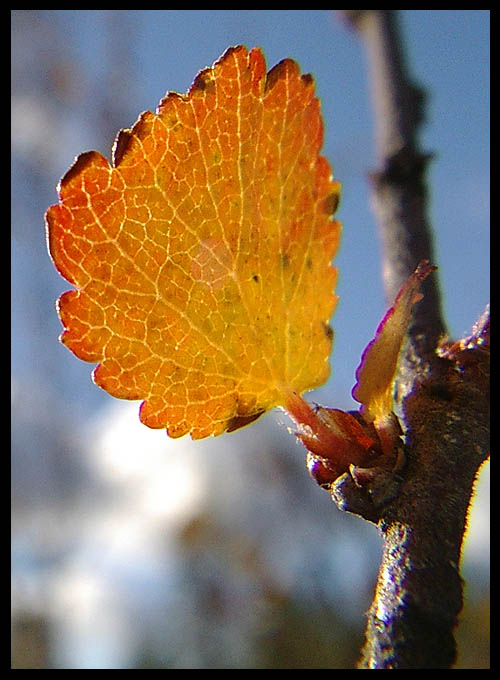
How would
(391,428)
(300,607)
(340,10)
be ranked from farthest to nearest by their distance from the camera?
(300,607)
(340,10)
(391,428)

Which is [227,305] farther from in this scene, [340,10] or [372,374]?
[340,10]

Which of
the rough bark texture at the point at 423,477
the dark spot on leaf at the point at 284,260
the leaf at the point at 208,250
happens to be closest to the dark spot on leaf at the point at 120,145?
the leaf at the point at 208,250

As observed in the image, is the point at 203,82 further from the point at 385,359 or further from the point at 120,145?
the point at 385,359

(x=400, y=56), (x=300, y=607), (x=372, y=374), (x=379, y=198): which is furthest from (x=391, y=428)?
(x=300, y=607)

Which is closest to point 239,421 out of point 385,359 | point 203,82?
point 385,359

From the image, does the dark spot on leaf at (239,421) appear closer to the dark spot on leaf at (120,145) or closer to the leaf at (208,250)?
the leaf at (208,250)

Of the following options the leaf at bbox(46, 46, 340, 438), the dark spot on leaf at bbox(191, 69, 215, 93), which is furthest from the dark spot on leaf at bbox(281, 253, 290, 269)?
the dark spot on leaf at bbox(191, 69, 215, 93)
